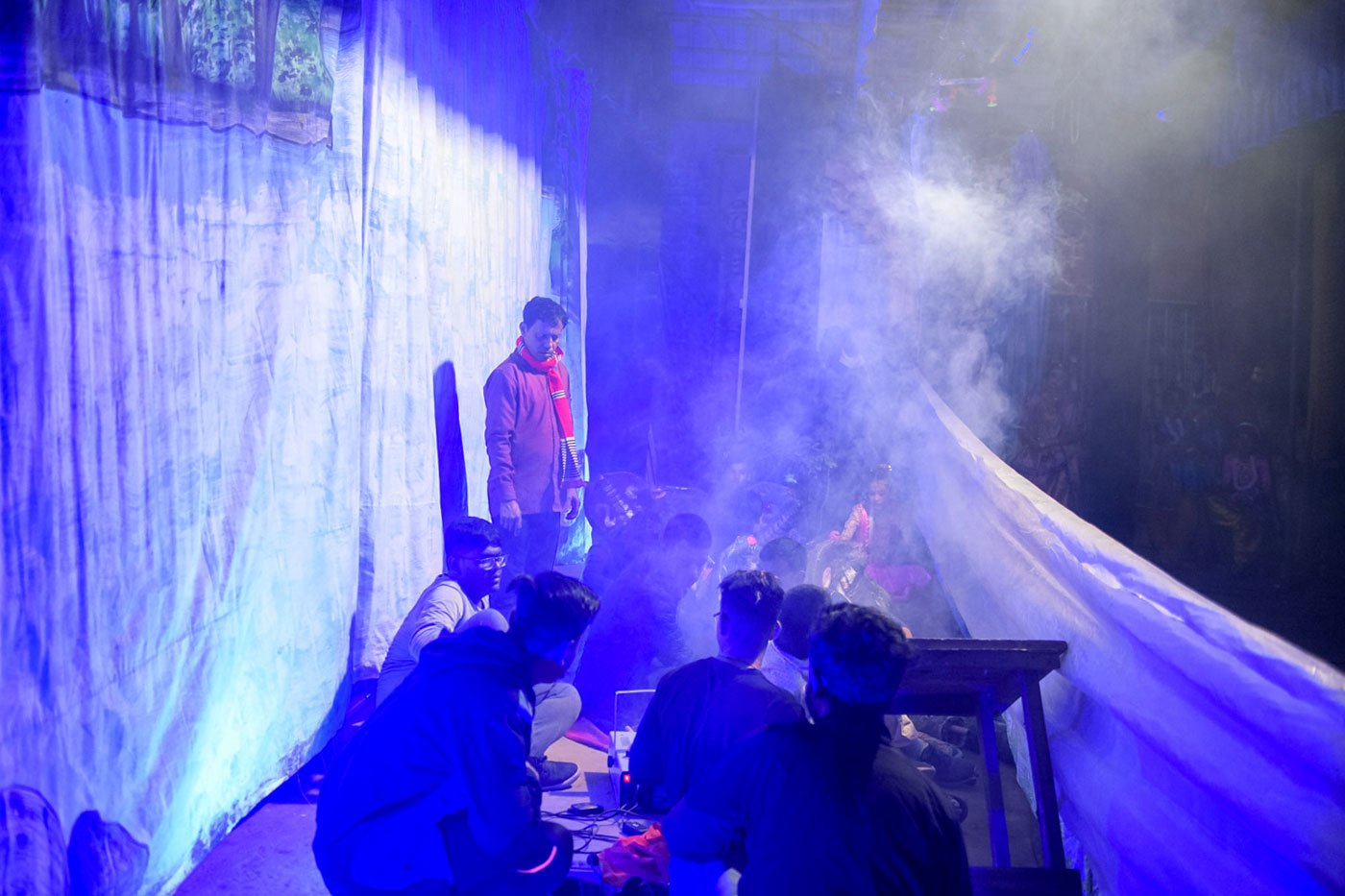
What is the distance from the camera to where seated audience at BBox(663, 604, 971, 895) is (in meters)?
1.61

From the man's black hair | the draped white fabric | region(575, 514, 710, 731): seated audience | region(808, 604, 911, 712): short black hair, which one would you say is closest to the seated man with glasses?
region(575, 514, 710, 731): seated audience

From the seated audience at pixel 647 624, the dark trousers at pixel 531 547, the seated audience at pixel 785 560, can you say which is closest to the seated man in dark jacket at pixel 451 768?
the seated audience at pixel 647 624

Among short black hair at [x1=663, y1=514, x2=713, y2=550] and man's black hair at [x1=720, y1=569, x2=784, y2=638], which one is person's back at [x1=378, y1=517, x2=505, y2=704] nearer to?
short black hair at [x1=663, y1=514, x2=713, y2=550]

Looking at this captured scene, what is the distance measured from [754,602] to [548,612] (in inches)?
26.4

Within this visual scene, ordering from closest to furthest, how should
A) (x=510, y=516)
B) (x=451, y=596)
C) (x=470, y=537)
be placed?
1. (x=451, y=596)
2. (x=470, y=537)
3. (x=510, y=516)

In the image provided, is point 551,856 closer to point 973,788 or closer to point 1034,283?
point 973,788

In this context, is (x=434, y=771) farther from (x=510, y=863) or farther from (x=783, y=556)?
(x=783, y=556)

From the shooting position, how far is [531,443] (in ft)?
Answer: 16.4

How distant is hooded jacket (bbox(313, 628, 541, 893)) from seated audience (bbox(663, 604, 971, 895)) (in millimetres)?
649

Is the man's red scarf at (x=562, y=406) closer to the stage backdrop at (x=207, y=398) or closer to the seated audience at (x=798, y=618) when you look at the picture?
the stage backdrop at (x=207, y=398)

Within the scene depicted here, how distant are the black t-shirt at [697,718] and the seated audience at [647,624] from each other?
66.3 inches

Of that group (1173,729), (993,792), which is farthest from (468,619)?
(1173,729)

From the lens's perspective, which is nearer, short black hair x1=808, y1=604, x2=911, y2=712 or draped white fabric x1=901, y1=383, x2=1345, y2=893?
short black hair x1=808, y1=604, x2=911, y2=712

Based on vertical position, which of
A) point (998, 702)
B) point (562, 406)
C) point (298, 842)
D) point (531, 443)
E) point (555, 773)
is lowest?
point (298, 842)
